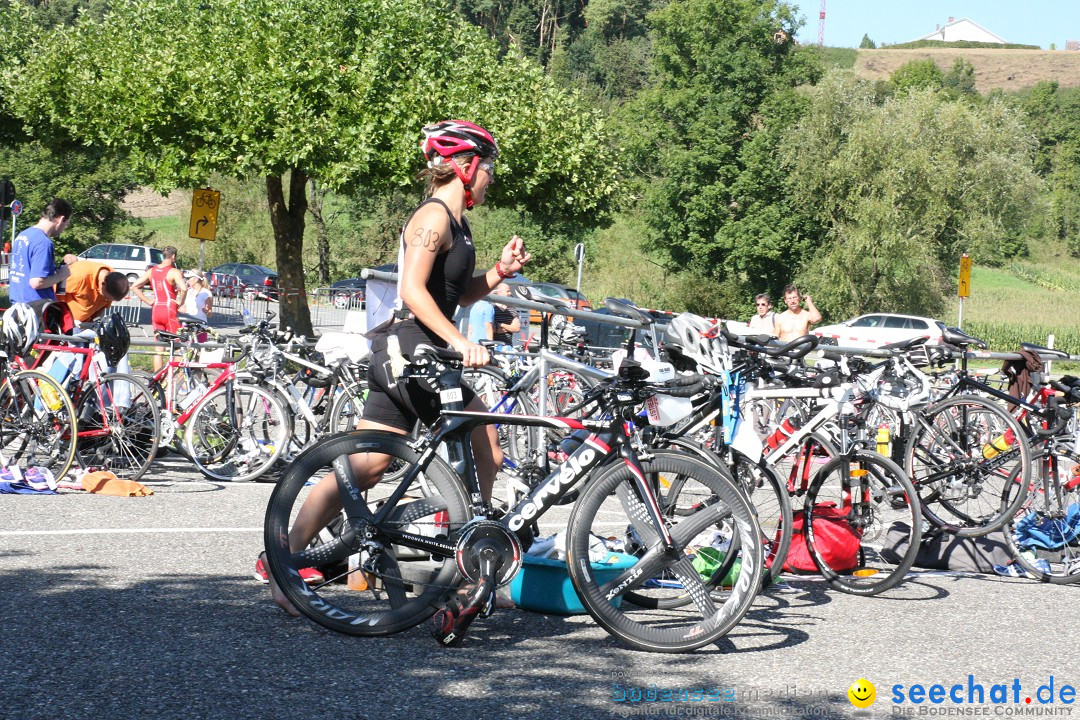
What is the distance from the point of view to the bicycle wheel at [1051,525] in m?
6.91

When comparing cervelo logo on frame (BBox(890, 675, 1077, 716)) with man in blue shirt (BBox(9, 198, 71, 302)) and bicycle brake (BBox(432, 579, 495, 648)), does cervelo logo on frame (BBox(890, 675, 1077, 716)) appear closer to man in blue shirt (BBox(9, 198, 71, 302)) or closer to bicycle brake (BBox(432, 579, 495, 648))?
bicycle brake (BBox(432, 579, 495, 648))

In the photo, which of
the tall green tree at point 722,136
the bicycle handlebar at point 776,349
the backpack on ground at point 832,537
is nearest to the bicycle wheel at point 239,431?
the bicycle handlebar at point 776,349

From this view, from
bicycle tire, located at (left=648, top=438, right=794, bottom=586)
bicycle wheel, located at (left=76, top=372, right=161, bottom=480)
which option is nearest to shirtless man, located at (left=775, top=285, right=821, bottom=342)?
bicycle wheel, located at (left=76, top=372, right=161, bottom=480)

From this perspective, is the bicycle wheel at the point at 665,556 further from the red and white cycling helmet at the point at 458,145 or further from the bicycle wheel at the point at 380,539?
the red and white cycling helmet at the point at 458,145

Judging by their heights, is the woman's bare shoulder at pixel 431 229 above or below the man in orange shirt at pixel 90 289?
above

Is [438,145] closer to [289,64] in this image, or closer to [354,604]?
[354,604]

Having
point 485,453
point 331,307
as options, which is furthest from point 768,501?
point 331,307

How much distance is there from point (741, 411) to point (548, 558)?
129 centimetres

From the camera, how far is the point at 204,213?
63.9 ft

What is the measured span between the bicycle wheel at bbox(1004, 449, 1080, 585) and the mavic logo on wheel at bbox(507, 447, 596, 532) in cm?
328

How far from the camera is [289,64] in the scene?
2195 cm

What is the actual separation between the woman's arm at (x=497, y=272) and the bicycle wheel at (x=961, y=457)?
12.5ft

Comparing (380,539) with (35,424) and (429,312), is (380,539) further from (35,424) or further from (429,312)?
(35,424)

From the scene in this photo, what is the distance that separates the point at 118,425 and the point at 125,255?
3768cm
